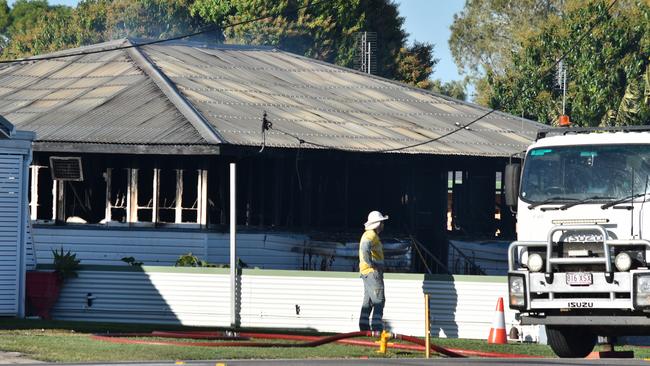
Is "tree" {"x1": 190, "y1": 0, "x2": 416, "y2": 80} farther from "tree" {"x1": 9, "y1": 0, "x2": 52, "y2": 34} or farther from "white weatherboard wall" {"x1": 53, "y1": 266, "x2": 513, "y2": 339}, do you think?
"white weatherboard wall" {"x1": 53, "y1": 266, "x2": 513, "y2": 339}

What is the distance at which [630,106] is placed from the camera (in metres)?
67.8

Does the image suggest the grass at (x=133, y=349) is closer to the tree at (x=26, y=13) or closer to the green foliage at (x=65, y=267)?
the green foliage at (x=65, y=267)

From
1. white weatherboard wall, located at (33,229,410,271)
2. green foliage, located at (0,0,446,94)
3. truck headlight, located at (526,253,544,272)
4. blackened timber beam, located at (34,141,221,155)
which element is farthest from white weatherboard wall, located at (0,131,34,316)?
green foliage, located at (0,0,446,94)

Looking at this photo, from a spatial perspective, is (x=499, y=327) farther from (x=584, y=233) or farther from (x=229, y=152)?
(x=229, y=152)

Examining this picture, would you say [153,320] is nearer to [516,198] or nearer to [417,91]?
[516,198]

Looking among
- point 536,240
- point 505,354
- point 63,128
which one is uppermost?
point 63,128

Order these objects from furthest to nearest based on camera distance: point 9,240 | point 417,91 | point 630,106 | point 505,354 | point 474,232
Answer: point 630,106, point 417,91, point 474,232, point 9,240, point 505,354

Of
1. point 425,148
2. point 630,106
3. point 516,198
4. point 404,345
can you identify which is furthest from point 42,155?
point 630,106

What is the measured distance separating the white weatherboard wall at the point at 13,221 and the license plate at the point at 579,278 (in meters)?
12.2

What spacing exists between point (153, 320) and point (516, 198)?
10.3 metres

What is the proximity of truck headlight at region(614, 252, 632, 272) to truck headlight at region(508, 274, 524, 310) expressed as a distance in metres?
1.30

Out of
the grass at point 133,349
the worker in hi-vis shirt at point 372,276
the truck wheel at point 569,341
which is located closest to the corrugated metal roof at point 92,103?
the worker in hi-vis shirt at point 372,276

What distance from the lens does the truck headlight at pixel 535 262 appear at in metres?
20.2

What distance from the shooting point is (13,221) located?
28.7m
